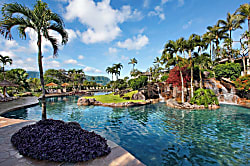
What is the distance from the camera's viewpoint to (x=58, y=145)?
371 centimetres

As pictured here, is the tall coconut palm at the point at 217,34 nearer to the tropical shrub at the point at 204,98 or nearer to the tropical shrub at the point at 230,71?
the tropical shrub at the point at 230,71

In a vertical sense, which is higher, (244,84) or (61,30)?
(61,30)

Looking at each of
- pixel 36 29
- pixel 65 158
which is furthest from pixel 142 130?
pixel 36 29

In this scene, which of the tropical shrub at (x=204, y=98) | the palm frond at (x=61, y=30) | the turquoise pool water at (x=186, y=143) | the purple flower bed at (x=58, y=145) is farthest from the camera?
the tropical shrub at (x=204, y=98)

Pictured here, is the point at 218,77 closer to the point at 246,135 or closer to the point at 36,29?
the point at 246,135

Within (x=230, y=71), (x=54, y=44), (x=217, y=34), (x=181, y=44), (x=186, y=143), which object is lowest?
(x=186, y=143)

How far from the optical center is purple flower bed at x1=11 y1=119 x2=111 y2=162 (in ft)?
11.3

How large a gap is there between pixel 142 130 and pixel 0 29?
975 cm

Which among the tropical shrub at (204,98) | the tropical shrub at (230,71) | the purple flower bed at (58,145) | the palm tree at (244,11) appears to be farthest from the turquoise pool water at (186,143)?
the palm tree at (244,11)

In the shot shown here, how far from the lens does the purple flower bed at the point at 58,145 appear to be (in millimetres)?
3441

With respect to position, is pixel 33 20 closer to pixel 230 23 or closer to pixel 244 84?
pixel 244 84

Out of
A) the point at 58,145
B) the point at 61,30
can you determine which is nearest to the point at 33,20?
the point at 61,30

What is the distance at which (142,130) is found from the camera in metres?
8.32

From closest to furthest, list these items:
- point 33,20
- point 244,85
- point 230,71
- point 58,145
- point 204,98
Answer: point 58,145, point 33,20, point 204,98, point 244,85, point 230,71
